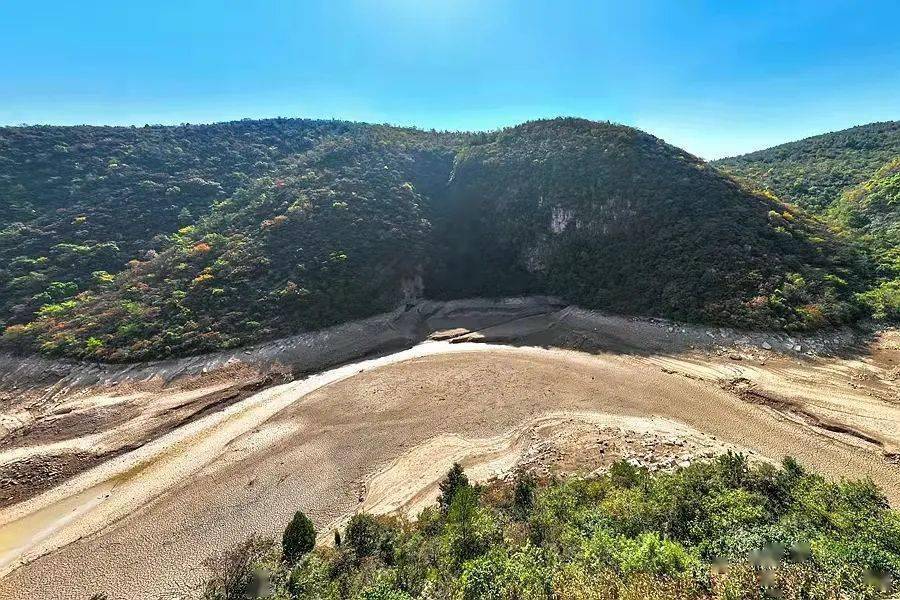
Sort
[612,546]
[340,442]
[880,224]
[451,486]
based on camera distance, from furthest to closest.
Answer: [880,224] < [340,442] < [451,486] < [612,546]

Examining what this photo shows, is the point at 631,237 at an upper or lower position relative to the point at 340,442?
upper

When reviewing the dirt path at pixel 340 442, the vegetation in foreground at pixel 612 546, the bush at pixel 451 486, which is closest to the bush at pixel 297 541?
the vegetation in foreground at pixel 612 546

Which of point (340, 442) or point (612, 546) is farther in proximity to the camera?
point (340, 442)

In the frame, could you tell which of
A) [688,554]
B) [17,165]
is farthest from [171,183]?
[688,554]

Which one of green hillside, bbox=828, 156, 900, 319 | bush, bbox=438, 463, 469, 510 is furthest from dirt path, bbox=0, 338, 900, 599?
green hillside, bbox=828, 156, 900, 319

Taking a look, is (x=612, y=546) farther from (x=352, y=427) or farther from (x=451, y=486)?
(x=352, y=427)

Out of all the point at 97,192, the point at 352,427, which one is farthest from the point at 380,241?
the point at 97,192
